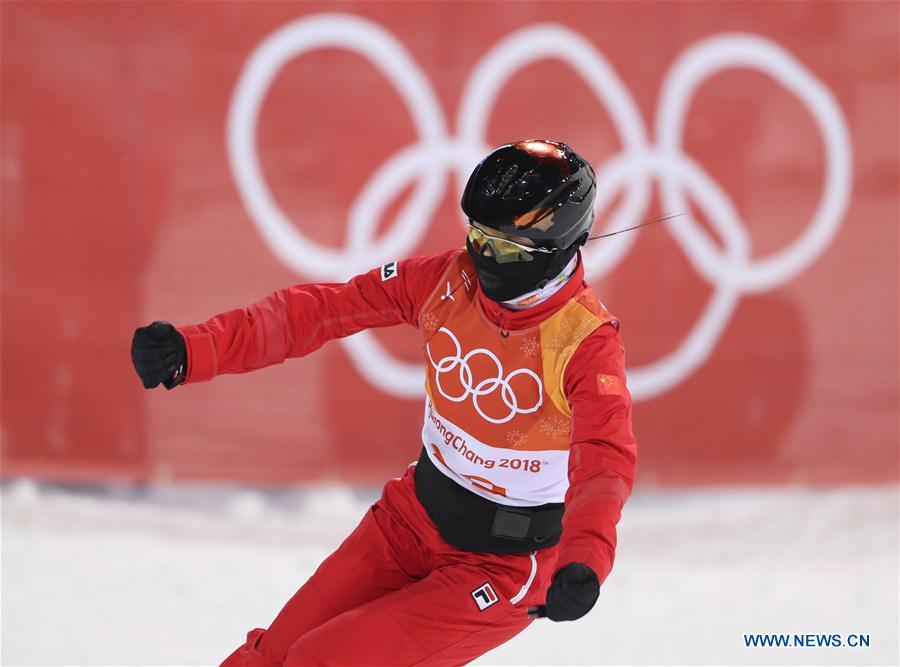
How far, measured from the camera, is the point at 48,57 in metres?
5.25

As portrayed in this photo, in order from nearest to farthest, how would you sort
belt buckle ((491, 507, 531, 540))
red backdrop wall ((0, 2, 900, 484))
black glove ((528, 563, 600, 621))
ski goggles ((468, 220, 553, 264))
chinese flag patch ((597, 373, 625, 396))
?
black glove ((528, 563, 600, 621)), chinese flag patch ((597, 373, 625, 396)), ski goggles ((468, 220, 553, 264)), belt buckle ((491, 507, 531, 540)), red backdrop wall ((0, 2, 900, 484))

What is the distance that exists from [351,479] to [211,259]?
1265 mm

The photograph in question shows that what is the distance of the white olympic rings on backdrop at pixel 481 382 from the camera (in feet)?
8.86

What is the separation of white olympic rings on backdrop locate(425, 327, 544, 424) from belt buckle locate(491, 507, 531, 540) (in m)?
0.24

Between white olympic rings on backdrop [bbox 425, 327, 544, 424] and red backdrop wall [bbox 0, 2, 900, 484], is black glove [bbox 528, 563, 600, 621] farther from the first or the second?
red backdrop wall [bbox 0, 2, 900, 484]

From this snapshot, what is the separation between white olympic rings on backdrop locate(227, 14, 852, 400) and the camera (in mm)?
5320

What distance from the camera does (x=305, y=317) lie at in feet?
9.66

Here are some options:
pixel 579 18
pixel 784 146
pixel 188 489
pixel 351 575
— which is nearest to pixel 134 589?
pixel 188 489

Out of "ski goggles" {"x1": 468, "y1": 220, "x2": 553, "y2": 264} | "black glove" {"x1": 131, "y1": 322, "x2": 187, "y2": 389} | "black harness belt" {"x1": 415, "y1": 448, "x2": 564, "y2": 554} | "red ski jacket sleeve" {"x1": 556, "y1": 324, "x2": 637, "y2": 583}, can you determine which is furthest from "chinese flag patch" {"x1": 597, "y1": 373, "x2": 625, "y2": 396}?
"black glove" {"x1": 131, "y1": 322, "x2": 187, "y2": 389}

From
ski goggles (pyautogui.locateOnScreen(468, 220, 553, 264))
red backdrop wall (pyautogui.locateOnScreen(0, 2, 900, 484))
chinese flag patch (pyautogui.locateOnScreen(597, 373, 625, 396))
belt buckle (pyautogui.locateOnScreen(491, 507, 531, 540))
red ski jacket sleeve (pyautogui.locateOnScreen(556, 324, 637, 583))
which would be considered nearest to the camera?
red ski jacket sleeve (pyautogui.locateOnScreen(556, 324, 637, 583))

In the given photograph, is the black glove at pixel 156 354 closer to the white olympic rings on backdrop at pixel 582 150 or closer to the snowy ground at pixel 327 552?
the snowy ground at pixel 327 552

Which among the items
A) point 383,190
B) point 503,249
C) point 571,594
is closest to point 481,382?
point 503,249

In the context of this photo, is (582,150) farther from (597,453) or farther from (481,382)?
(597,453)

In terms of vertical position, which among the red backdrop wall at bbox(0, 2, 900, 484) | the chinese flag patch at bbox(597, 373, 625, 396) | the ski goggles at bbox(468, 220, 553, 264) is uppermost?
the red backdrop wall at bbox(0, 2, 900, 484)
